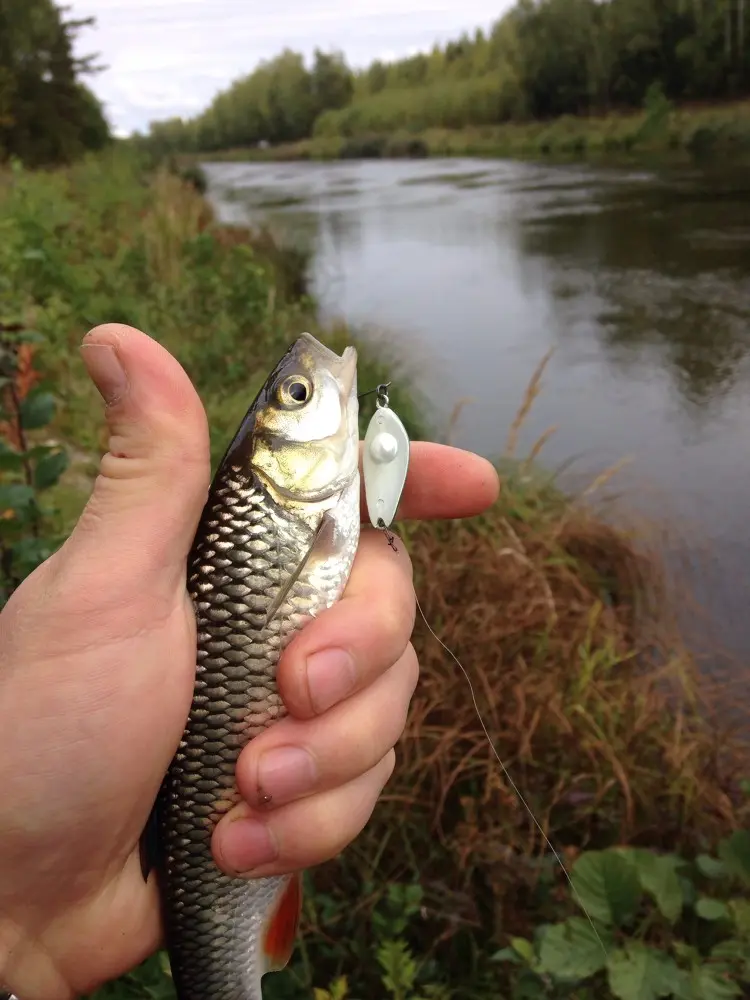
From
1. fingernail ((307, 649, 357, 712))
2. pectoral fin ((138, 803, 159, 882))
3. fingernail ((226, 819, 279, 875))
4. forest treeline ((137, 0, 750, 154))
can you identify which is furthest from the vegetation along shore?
forest treeline ((137, 0, 750, 154))

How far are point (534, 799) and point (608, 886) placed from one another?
65cm

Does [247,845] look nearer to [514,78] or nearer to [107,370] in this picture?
[107,370]

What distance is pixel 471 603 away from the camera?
3732 mm

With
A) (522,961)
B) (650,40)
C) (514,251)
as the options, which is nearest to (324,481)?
(522,961)

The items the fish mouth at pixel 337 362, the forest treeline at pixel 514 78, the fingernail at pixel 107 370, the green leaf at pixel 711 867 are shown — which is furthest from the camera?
the forest treeline at pixel 514 78

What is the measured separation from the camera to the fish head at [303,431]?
4.84 ft

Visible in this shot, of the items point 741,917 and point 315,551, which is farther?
point 741,917

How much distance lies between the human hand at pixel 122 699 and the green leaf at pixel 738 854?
4.01 ft

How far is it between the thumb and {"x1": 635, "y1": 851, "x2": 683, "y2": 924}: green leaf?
162cm

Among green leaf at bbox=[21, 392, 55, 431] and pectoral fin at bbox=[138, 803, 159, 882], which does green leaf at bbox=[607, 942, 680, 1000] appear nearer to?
pectoral fin at bbox=[138, 803, 159, 882]

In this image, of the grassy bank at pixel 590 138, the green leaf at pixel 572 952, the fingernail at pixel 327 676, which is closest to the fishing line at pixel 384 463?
the fingernail at pixel 327 676

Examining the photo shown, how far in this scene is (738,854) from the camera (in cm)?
221

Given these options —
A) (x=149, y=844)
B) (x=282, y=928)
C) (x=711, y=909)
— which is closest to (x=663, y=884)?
(x=711, y=909)

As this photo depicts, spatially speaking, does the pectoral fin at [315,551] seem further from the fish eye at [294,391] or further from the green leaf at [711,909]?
the green leaf at [711,909]
